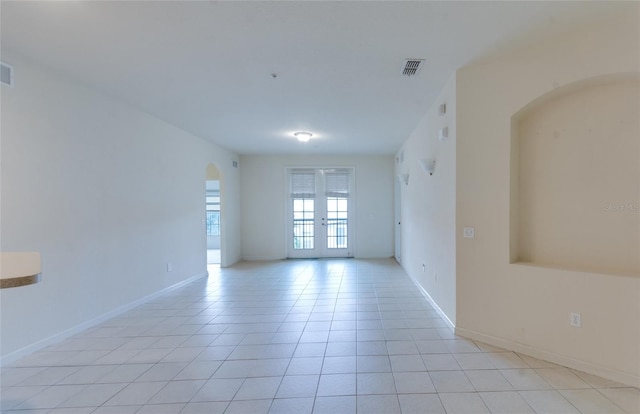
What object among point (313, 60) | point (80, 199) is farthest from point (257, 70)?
point (80, 199)

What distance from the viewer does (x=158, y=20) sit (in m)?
2.17

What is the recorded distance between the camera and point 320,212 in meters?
7.83

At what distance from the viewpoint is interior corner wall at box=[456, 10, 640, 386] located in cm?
222

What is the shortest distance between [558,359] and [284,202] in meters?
6.18

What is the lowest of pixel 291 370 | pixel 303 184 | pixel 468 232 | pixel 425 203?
pixel 291 370

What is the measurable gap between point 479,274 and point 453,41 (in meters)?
2.14

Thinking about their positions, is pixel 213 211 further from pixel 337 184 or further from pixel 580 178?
pixel 580 178

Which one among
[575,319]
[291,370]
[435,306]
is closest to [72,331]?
[291,370]

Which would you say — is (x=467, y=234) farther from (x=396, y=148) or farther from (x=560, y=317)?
(x=396, y=148)

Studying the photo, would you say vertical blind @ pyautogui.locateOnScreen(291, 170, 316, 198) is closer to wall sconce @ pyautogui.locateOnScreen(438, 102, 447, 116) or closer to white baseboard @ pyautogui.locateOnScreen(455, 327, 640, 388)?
wall sconce @ pyautogui.locateOnScreen(438, 102, 447, 116)

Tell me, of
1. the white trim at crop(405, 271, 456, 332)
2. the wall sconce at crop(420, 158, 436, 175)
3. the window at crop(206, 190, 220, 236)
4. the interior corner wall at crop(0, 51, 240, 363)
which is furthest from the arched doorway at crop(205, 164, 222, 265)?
the wall sconce at crop(420, 158, 436, 175)

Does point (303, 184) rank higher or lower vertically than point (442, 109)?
lower

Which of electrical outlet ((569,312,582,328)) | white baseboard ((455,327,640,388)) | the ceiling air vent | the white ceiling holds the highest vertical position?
the white ceiling

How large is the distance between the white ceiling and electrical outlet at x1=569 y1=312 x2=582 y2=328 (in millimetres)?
2308
